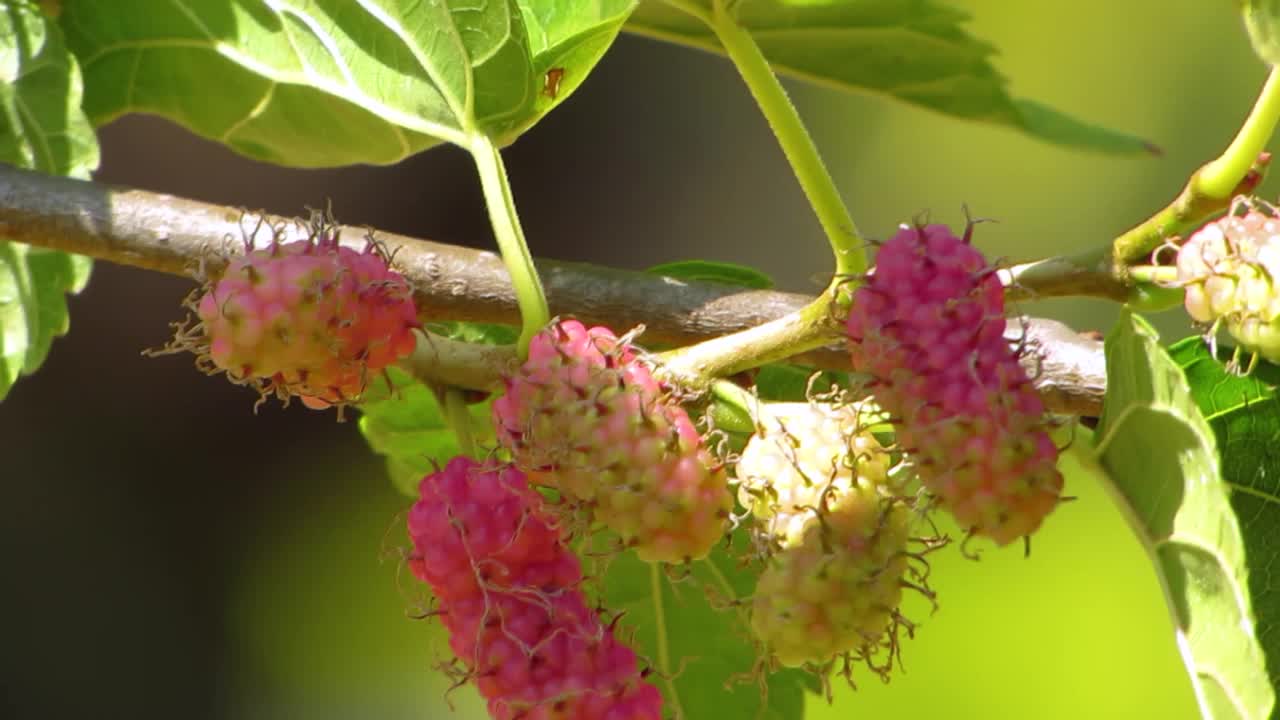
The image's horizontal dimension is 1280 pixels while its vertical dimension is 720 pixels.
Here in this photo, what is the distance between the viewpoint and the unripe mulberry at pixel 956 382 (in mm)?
538

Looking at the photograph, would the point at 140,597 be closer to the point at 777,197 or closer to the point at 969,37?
the point at 777,197

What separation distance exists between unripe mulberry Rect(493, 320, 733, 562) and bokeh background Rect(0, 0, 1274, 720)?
228 centimetres

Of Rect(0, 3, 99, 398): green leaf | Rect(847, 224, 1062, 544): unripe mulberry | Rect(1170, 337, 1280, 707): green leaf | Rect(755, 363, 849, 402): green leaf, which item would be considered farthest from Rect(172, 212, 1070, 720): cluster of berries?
Rect(0, 3, 99, 398): green leaf

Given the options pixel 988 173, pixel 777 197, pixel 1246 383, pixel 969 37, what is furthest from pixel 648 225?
pixel 1246 383

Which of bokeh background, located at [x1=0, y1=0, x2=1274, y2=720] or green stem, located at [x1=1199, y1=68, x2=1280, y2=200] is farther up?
bokeh background, located at [x1=0, y1=0, x2=1274, y2=720]

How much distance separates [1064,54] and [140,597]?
98.5 inches

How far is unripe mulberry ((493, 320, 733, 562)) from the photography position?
59 cm

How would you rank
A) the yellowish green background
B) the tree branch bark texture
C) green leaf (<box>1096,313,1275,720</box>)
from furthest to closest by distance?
the yellowish green background
the tree branch bark texture
green leaf (<box>1096,313,1275,720</box>)

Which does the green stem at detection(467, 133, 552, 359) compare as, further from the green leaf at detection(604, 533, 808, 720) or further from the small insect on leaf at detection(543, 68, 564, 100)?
the green leaf at detection(604, 533, 808, 720)

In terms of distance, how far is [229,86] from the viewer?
93 centimetres

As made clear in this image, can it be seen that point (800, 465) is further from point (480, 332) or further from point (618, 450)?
point (480, 332)

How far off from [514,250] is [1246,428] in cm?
37

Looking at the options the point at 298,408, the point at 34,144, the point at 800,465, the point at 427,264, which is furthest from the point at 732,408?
the point at 298,408

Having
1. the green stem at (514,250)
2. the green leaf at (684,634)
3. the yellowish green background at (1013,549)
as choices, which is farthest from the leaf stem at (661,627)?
the yellowish green background at (1013,549)
